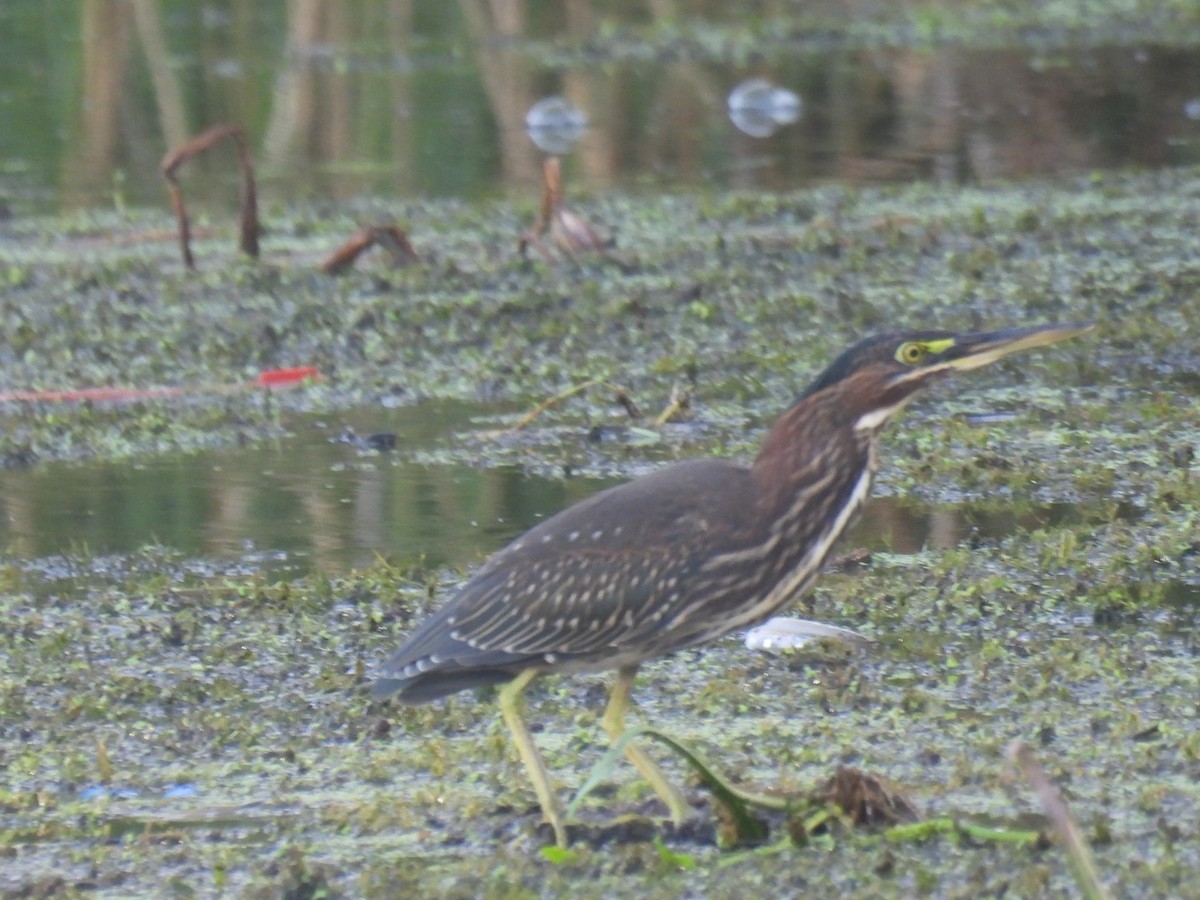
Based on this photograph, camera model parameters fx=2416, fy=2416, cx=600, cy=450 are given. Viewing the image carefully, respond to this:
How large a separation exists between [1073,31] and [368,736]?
13966 millimetres

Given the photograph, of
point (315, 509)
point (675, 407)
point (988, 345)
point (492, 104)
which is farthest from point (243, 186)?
point (988, 345)

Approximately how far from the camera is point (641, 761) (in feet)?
13.3

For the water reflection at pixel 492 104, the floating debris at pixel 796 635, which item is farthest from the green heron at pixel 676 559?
the water reflection at pixel 492 104

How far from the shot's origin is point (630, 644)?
4.02m

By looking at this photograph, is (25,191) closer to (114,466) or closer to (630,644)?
(114,466)

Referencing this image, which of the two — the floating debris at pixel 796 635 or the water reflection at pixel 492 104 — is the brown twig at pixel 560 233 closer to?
the water reflection at pixel 492 104

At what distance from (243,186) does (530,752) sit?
5.85 m

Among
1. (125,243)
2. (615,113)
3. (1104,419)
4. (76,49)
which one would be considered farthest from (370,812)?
(76,49)

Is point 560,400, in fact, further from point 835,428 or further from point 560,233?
point 835,428

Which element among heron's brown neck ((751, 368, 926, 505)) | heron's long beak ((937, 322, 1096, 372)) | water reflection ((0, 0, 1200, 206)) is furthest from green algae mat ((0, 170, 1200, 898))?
water reflection ((0, 0, 1200, 206))

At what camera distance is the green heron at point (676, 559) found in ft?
13.1

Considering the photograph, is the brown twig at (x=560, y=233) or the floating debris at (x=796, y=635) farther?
the brown twig at (x=560, y=233)

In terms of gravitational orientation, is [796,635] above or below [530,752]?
below

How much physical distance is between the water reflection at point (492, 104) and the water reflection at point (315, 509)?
16.1 feet
